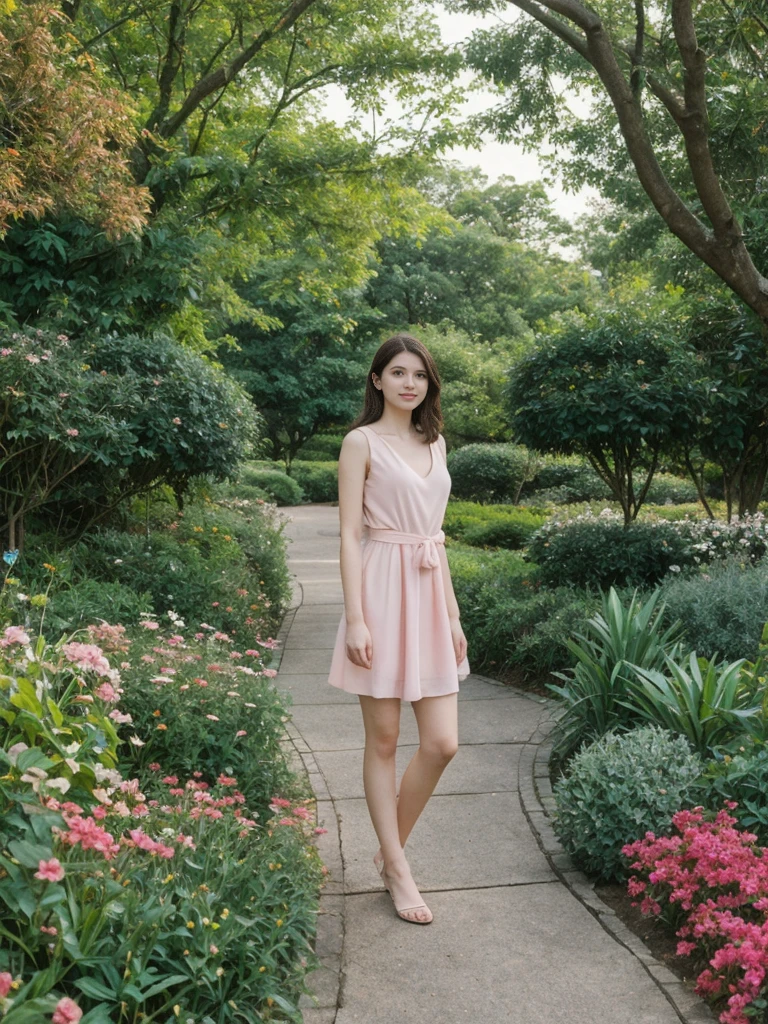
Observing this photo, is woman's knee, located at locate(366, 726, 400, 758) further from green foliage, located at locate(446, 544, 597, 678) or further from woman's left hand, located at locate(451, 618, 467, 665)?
green foliage, located at locate(446, 544, 597, 678)

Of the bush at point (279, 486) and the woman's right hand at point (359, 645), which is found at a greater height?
the woman's right hand at point (359, 645)

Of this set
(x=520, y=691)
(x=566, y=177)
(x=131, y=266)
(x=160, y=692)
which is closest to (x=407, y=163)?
(x=566, y=177)

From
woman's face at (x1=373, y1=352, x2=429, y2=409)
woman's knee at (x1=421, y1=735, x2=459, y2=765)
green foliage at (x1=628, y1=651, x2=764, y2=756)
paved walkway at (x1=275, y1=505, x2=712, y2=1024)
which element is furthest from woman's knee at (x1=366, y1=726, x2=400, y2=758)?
green foliage at (x1=628, y1=651, x2=764, y2=756)

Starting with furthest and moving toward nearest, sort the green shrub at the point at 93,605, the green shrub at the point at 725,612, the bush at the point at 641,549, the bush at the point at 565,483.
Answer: the bush at the point at 565,483 < the bush at the point at 641,549 < the green shrub at the point at 725,612 < the green shrub at the point at 93,605

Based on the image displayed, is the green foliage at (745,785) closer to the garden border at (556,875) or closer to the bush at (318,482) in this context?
the garden border at (556,875)

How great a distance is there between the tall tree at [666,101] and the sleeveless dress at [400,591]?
145 inches

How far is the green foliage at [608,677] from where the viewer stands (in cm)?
464

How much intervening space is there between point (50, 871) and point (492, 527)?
11.5 m

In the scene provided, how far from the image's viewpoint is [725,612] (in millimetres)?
5656

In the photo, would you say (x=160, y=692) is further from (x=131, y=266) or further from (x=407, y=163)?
(x=407, y=163)

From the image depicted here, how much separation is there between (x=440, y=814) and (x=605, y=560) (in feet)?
12.3

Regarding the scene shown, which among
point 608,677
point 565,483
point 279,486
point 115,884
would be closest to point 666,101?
point 608,677

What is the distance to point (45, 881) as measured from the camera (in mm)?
2172

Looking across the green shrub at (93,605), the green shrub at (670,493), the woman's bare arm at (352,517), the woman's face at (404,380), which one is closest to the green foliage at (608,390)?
the green shrub at (93,605)
